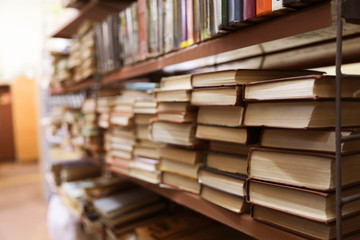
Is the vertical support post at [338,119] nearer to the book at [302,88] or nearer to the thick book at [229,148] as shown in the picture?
the book at [302,88]

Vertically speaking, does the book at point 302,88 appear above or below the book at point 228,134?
above

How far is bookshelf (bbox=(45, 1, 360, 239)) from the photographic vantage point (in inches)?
23.2

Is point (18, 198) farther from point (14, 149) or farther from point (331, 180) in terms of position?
point (331, 180)

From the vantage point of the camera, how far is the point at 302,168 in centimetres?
61

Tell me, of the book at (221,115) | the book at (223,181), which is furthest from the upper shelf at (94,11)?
the book at (223,181)

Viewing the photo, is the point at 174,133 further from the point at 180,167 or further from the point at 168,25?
the point at 168,25

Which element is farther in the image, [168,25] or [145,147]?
[145,147]

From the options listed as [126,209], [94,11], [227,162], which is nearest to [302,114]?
[227,162]

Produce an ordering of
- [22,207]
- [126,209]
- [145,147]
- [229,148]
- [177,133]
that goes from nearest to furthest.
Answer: [229,148], [177,133], [145,147], [126,209], [22,207]

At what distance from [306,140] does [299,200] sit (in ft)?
0.40

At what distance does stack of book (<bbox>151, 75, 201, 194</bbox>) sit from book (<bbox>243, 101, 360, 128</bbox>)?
0.26 metres

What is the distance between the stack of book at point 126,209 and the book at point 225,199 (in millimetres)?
630

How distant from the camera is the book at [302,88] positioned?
1.86 ft

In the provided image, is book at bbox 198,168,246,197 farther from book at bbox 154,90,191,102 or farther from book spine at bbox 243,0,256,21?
book spine at bbox 243,0,256,21
